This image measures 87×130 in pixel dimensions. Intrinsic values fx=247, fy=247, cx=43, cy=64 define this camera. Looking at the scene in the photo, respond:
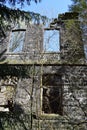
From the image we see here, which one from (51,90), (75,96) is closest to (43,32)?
(51,90)

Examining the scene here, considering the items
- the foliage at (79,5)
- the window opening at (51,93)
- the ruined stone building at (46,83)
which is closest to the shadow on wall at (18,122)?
the ruined stone building at (46,83)

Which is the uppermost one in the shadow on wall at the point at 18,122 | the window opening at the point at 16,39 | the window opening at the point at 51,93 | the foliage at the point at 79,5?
the foliage at the point at 79,5

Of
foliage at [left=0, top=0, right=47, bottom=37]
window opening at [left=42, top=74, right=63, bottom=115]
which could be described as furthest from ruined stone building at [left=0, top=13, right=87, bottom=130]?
foliage at [left=0, top=0, right=47, bottom=37]

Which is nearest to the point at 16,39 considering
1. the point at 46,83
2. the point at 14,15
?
the point at 46,83

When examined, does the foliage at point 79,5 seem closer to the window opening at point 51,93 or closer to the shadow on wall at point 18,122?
the window opening at point 51,93

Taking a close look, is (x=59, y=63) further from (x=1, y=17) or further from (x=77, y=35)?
(x=1, y=17)

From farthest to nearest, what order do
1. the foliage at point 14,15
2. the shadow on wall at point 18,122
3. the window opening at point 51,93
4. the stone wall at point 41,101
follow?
the window opening at point 51,93 → the stone wall at point 41,101 → the shadow on wall at point 18,122 → the foliage at point 14,15

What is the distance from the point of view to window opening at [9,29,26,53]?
46.5 ft

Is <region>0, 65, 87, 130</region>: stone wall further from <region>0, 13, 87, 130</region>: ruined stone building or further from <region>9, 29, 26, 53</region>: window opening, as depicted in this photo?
<region>9, 29, 26, 53</region>: window opening

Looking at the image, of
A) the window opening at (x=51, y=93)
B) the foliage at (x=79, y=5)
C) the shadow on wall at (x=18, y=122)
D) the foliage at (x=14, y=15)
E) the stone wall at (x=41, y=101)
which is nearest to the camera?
the foliage at (x=14, y=15)

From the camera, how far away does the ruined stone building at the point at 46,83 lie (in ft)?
33.3

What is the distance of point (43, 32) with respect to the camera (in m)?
14.6

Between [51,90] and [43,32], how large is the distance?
13.6 feet

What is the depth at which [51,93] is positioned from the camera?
11.9 meters
